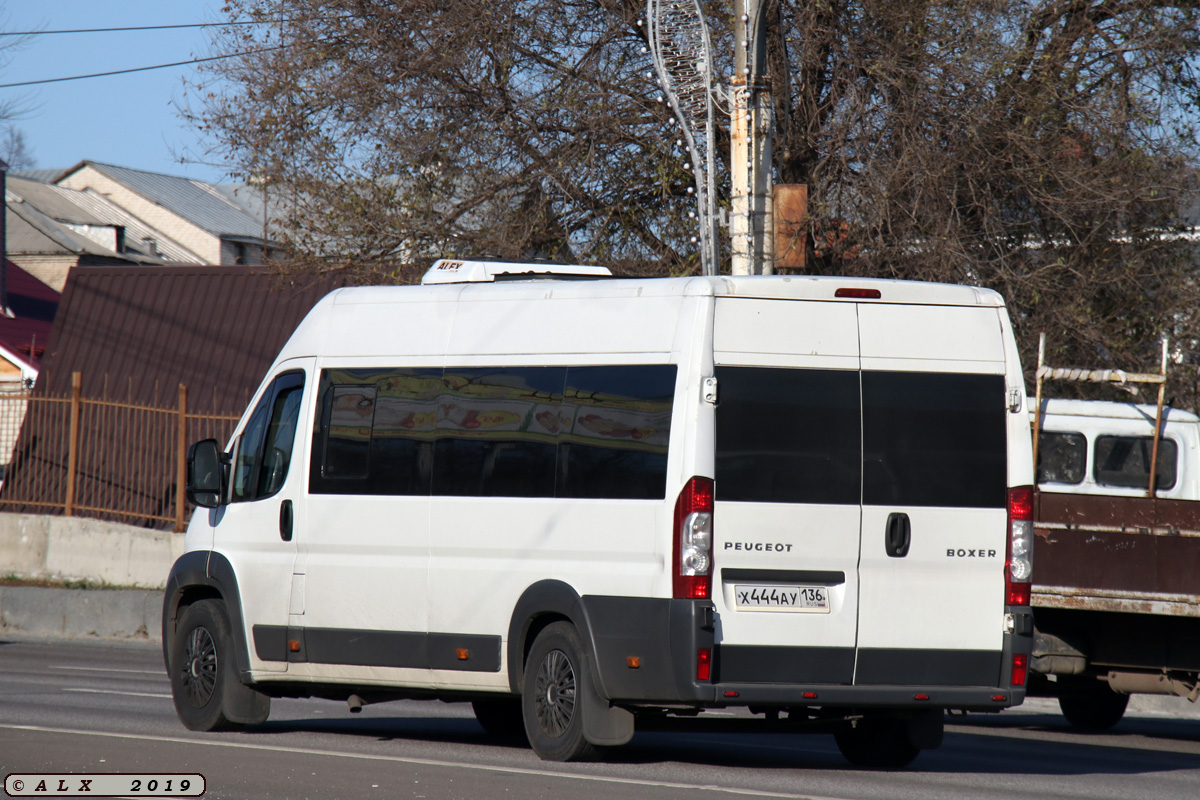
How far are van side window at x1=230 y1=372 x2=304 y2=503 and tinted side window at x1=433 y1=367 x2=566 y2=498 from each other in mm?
1220

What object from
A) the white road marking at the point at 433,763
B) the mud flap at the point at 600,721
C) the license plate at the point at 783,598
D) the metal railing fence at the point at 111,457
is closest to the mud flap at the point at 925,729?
the license plate at the point at 783,598

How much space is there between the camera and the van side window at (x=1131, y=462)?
1302 centimetres

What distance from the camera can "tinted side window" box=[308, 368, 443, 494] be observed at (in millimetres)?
8758

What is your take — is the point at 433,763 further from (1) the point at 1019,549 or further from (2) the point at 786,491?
(1) the point at 1019,549

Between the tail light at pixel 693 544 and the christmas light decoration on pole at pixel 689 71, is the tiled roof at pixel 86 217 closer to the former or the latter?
the christmas light decoration on pole at pixel 689 71

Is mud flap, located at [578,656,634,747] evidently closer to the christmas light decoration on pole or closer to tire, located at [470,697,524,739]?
tire, located at [470,697,524,739]

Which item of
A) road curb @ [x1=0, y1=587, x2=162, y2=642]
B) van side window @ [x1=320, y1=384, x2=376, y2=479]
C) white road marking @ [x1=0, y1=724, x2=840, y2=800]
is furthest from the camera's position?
road curb @ [x1=0, y1=587, x2=162, y2=642]

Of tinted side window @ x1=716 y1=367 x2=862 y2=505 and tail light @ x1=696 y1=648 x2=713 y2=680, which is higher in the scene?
tinted side window @ x1=716 y1=367 x2=862 y2=505

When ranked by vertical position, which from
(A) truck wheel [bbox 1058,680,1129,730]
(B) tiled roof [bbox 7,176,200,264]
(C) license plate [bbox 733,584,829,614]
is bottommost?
(A) truck wheel [bbox 1058,680,1129,730]

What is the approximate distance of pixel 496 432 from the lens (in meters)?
8.43

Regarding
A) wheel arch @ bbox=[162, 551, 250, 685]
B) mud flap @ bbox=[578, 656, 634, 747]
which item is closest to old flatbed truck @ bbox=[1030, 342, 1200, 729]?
mud flap @ bbox=[578, 656, 634, 747]

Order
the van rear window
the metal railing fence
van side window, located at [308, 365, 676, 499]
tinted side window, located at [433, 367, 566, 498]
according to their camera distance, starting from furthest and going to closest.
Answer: the metal railing fence < tinted side window, located at [433, 367, 566, 498] < van side window, located at [308, 365, 676, 499] < the van rear window

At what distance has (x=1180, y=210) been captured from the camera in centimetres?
1658

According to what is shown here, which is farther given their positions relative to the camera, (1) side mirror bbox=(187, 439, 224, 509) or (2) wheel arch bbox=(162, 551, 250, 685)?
(1) side mirror bbox=(187, 439, 224, 509)
